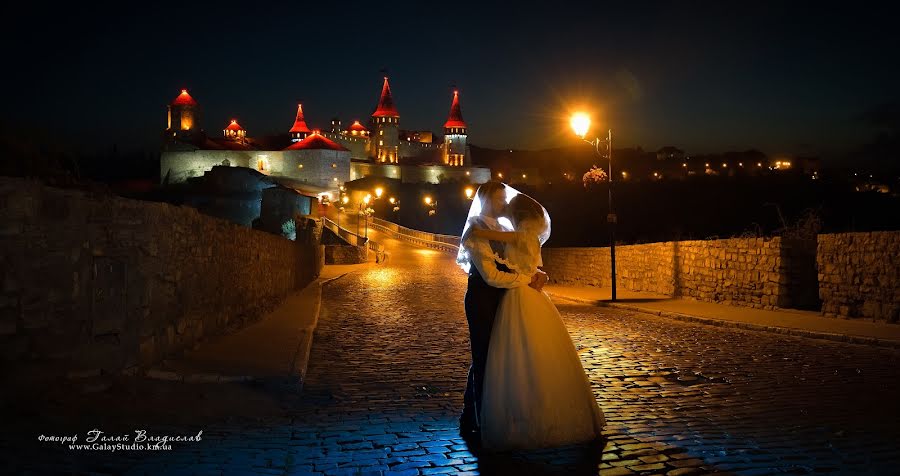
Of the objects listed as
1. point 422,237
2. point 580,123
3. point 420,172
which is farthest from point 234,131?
point 580,123

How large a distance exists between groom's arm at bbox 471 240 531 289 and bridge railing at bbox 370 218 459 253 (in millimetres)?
45049

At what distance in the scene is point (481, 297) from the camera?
6.14 m

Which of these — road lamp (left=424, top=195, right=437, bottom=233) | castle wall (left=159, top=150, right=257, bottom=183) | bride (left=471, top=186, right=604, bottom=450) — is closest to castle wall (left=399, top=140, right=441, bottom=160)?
road lamp (left=424, top=195, right=437, bottom=233)

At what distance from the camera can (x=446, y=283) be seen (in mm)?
28109

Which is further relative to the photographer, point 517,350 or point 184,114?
point 184,114

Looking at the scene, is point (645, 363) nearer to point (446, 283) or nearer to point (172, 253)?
point (172, 253)

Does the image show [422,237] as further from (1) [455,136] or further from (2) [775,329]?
(1) [455,136]

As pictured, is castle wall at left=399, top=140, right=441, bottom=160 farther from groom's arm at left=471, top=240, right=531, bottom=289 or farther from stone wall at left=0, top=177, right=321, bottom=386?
groom's arm at left=471, top=240, right=531, bottom=289

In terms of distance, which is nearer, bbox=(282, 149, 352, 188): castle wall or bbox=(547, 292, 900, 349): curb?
bbox=(547, 292, 900, 349): curb

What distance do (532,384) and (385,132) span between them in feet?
409

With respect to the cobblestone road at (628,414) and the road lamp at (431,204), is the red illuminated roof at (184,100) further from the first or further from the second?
the cobblestone road at (628,414)

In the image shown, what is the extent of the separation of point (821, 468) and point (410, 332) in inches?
357

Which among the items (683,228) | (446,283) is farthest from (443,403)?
(683,228)

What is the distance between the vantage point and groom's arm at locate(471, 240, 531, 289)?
5926 mm
